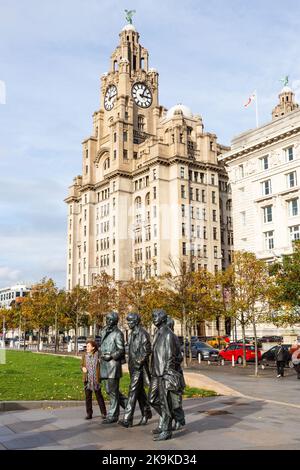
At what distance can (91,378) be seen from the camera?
11.8 metres

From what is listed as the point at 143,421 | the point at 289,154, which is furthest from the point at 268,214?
the point at 143,421

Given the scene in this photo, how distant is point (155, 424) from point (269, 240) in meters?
47.5

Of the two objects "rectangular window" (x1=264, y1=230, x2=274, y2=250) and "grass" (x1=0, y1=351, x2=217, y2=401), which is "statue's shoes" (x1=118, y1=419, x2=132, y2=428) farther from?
"rectangular window" (x1=264, y1=230, x2=274, y2=250)

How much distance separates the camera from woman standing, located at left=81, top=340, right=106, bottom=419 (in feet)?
38.3

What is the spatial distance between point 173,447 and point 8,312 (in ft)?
346

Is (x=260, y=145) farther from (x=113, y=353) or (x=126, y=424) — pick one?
(x=126, y=424)

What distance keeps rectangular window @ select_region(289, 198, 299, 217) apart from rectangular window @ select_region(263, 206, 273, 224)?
109 inches

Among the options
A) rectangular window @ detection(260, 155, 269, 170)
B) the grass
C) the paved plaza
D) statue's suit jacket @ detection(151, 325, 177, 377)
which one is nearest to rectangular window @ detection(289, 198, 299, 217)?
rectangular window @ detection(260, 155, 269, 170)

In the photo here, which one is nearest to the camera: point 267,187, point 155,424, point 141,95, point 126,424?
point 126,424

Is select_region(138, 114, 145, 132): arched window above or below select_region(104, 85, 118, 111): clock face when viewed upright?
below

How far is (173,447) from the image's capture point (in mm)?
8633

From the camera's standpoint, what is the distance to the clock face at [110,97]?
9775 centimetres

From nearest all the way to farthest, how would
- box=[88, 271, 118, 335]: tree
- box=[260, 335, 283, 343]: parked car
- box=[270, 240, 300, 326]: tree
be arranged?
1. box=[270, 240, 300, 326]: tree
2. box=[260, 335, 283, 343]: parked car
3. box=[88, 271, 118, 335]: tree
